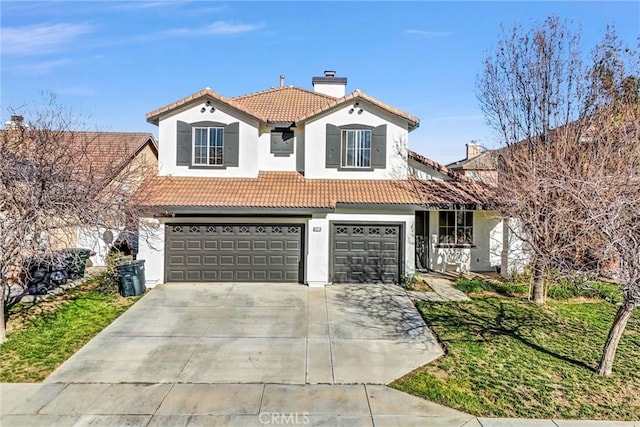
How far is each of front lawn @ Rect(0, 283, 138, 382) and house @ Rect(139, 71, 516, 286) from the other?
2.27 meters

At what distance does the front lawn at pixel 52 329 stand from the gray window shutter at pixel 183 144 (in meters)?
5.22

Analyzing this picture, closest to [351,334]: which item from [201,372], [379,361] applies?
[379,361]

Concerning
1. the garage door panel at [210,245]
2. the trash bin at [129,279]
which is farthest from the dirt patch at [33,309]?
the garage door panel at [210,245]

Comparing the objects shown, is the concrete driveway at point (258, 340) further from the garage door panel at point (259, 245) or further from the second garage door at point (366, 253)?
the garage door panel at point (259, 245)

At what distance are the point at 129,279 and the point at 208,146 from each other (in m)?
5.47

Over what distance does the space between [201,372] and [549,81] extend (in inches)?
470

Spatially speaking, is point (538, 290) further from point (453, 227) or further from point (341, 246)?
point (341, 246)

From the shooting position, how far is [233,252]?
1391 centimetres

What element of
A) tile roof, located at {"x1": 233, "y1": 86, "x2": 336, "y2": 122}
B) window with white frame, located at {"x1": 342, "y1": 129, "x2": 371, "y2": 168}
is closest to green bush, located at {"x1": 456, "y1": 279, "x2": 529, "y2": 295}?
window with white frame, located at {"x1": 342, "y1": 129, "x2": 371, "y2": 168}

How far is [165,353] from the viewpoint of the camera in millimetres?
8250

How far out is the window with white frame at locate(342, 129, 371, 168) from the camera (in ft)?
49.0

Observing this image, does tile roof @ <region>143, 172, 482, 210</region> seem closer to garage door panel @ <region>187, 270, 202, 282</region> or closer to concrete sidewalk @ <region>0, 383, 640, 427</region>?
garage door panel @ <region>187, 270, 202, 282</region>

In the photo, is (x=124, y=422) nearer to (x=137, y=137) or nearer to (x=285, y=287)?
(x=285, y=287)

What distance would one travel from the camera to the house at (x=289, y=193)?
44.7 feet
